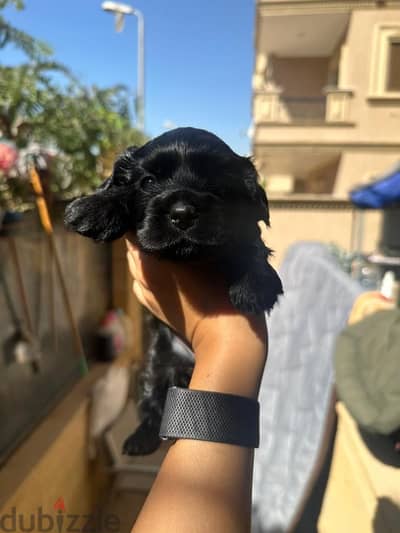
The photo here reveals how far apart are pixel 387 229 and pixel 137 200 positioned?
8362 millimetres

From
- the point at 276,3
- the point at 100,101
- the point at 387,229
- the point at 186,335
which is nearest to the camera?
the point at 186,335

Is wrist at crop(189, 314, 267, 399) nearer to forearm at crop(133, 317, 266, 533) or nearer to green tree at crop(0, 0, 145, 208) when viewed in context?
forearm at crop(133, 317, 266, 533)

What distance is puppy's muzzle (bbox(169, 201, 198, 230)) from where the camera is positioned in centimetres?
71

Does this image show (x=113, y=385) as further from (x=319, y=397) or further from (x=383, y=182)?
(x=383, y=182)

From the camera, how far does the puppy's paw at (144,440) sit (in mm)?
997

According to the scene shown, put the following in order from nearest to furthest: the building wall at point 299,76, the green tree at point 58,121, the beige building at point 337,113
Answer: the green tree at point 58,121 → the beige building at point 337,113 → the building wall at point 299,76

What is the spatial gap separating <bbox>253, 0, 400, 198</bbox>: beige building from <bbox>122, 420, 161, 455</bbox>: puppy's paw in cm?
640

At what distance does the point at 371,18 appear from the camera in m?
7.70

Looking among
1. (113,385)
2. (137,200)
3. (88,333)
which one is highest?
(137,200)

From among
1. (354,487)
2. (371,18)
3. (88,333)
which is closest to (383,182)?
(371,18)

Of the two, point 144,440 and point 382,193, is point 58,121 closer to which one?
point 144,440

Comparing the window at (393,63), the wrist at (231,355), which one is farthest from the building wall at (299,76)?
the wrist at (231,355)

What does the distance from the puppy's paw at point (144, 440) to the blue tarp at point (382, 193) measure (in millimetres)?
5529

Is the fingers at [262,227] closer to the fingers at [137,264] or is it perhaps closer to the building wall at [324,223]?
the fingers at [137,264]
